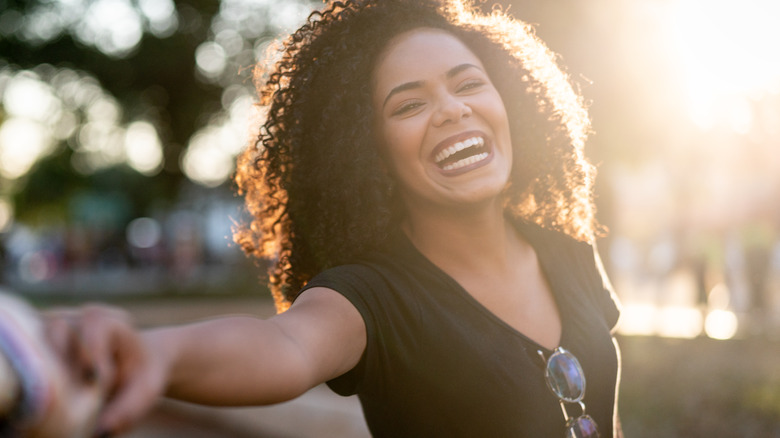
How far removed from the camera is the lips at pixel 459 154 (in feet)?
6.21

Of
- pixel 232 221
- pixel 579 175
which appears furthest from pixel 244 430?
pixel 579 175

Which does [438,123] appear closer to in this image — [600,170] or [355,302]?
[355,302]

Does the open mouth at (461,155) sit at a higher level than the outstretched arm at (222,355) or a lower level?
higher

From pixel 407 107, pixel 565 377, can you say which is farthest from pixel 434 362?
pixel 407 107

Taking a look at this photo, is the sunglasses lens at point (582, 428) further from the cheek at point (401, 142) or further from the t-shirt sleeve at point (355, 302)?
the cheek at point (401, 142)

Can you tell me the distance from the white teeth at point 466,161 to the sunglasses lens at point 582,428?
65 cm

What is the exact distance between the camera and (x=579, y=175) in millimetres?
2521

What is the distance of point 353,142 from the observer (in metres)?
2.02

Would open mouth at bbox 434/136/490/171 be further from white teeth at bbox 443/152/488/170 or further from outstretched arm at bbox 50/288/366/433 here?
outstretched arm at bbox 50/288/366/433

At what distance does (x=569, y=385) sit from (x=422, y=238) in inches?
19.8

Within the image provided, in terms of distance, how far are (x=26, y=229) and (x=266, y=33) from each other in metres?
42.5

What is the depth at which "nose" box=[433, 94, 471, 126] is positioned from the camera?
1891 millimetres

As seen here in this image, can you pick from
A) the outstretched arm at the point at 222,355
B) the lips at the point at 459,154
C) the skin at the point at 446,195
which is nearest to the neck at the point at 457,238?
the skin at the point at 446,195

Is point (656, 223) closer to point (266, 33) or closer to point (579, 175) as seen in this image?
point (266, 33)
